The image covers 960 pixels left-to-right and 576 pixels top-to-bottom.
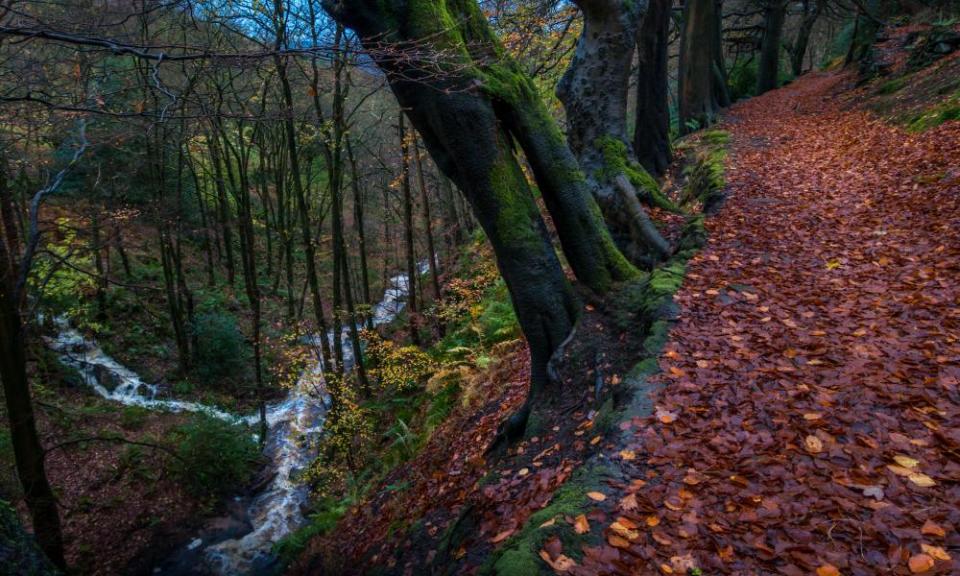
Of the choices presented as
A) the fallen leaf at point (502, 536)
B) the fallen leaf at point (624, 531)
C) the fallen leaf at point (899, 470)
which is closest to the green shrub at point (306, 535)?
the fallen leaf at point (502, 536)

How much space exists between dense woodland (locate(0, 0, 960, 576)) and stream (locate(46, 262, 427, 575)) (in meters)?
0.07

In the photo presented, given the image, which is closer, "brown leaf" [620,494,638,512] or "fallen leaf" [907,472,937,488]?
"fallen leaf" [907,472,937,488]

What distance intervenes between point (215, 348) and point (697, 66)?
665 inches

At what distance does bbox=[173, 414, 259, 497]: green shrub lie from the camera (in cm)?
1027

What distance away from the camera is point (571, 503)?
300cm

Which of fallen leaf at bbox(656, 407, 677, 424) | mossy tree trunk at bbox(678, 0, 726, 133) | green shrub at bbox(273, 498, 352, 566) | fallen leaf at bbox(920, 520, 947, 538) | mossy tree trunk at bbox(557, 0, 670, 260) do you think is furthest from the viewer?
mossy tree trunk at bbox(678, 0, 726, 133)

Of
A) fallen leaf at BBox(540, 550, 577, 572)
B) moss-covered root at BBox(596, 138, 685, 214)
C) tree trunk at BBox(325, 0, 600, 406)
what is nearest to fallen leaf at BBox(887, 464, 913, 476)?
fallen leaf at BBox(540, 550, 577, 572)

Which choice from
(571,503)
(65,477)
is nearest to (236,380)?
(65,477)

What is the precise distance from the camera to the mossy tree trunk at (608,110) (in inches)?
278

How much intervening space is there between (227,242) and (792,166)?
1848cm

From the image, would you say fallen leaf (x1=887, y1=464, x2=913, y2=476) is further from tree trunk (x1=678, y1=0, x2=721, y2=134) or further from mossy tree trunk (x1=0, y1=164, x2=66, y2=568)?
tree trunk (x1=678, y1=0, x2=721, y2=134)

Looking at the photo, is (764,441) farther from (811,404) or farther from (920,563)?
(920,563)

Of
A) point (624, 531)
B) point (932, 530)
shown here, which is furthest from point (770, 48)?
point (624, 531)

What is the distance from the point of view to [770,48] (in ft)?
64.5
